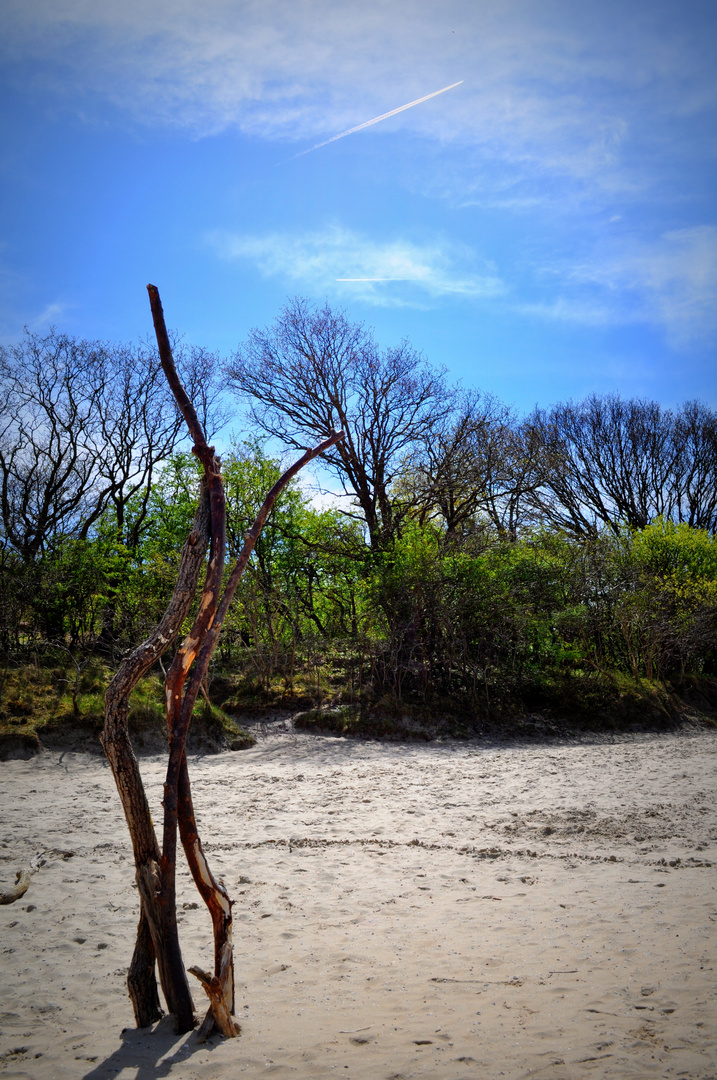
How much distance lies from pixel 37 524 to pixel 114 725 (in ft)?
53.6

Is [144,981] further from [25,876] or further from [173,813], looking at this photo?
[25,876]

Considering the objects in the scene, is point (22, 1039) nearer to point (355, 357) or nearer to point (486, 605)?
point (486, 605)

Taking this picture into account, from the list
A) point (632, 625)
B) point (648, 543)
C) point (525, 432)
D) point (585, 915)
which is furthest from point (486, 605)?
point (525, 432)

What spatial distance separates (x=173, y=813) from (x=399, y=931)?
6.55 feet

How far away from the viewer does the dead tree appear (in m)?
3.37

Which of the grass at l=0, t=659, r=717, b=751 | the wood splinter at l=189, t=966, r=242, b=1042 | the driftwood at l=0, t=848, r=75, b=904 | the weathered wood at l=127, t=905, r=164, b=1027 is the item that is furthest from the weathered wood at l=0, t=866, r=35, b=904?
the grass at l=0, t=659, r=717, b=751

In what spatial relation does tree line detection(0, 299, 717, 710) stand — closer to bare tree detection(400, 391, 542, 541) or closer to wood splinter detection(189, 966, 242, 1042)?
bare tree detection(400, 391, 542, 541)

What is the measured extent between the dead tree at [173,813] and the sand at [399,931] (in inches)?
7.7

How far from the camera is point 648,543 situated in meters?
17.7

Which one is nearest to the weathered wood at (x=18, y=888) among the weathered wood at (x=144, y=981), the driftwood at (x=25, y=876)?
the driftwood at (x=25, y=876)

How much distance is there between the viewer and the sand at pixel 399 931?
3113 millimetres

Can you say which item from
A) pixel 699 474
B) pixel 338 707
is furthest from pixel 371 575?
pixel 699 474

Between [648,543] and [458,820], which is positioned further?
[648,543]

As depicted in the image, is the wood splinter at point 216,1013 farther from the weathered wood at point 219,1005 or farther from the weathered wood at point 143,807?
the weathered wood at point 143,807
